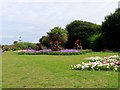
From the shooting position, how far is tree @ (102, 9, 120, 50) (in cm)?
3266

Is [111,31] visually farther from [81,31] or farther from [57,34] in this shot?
[81,31]

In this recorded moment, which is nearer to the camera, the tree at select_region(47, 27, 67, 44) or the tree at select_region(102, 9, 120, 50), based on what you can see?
the tree at select_region(102, 9, 120, 50)

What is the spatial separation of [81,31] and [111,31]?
1127 centimetres

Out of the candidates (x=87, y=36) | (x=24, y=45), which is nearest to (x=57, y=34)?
(x=87, y=36)

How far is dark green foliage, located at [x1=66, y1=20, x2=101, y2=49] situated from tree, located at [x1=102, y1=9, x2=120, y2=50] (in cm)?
771

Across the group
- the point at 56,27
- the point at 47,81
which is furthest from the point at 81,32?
the point at 47,81

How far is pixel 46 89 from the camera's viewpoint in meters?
8.10

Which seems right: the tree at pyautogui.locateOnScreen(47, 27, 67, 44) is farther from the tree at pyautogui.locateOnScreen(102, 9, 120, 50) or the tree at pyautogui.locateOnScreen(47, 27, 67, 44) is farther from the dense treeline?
the tree at pyautogui.locateOnScreen(102, 9, 120, 50)

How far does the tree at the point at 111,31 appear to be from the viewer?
107 ft

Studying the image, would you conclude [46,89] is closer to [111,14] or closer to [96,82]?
[96,82]

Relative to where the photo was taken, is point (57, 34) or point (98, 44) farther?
point (57, 34)

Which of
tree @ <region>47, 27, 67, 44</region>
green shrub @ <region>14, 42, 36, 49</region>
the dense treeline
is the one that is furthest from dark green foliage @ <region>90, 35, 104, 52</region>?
green shrub @ <region>14, 42, 36, 49</region>

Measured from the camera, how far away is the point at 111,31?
3309cm

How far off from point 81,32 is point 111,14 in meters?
9.90
